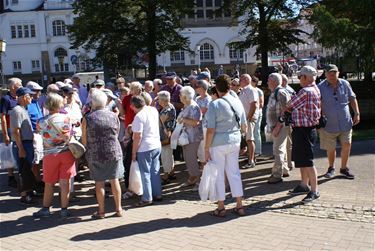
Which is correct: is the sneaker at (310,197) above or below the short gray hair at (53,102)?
below

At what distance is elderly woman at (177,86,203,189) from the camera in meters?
7.98

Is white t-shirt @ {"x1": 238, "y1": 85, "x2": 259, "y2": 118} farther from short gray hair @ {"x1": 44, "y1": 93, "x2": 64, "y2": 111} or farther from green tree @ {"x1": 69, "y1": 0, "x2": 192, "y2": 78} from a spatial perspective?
green tree @ {"x1": 69, "y1": 0, "x2": 192, "y2": 78}

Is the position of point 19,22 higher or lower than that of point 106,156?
higher

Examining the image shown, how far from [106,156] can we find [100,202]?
0.70m

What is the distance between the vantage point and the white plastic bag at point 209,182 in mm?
6578

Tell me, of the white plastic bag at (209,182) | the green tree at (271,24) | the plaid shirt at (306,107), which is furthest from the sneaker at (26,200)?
the green tree at (271,24)

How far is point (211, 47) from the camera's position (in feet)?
230

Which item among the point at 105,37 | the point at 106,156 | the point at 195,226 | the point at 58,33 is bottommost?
the point at 195,226

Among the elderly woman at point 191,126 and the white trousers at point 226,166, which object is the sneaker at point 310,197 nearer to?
the white trousers at point 226,166

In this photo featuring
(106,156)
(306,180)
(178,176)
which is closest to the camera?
(106,156)

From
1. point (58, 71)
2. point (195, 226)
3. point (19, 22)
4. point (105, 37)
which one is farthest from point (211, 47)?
point (195, 226)

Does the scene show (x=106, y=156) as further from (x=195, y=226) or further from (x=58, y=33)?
(x=58, y=33)

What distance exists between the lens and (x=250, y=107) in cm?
946

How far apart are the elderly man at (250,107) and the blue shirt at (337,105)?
159 cm
